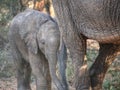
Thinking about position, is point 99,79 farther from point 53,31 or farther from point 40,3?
point 40,3

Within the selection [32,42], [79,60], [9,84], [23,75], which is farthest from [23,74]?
[9,84]

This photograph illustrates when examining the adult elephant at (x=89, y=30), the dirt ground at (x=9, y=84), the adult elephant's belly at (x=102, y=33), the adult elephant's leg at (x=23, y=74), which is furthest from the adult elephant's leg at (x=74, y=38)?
the dirt ground at (x=9, y=84)

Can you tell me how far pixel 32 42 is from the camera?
4523 millimetres

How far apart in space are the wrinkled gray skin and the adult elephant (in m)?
0.17

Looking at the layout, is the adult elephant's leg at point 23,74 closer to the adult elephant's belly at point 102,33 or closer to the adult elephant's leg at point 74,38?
the adult elephant's leg at point 74,38

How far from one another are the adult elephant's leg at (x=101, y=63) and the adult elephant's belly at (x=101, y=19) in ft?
1.85

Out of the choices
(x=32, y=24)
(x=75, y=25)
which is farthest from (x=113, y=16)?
(x=32, y=24)

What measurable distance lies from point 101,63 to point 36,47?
931 mm

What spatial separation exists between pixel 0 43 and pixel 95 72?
281 centimetres

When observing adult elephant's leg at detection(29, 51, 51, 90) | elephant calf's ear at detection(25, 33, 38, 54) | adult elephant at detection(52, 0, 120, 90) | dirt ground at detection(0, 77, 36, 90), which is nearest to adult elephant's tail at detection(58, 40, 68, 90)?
adult elephant at detection(52, 0, 120, 90)

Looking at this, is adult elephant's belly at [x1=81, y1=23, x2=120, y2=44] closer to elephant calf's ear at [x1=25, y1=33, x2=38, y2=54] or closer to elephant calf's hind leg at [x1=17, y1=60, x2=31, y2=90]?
elephant calf's ear at [x1=25, y1=33, x2=38, y2=54]

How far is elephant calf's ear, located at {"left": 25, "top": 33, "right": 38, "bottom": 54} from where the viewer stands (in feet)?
14.7

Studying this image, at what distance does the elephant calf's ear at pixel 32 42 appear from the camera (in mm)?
4495

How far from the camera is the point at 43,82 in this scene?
179 inches
